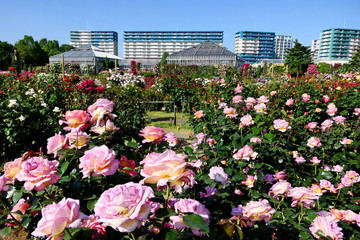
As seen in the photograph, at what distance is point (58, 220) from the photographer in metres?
0.53

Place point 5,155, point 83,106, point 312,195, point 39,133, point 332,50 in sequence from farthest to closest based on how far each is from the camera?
point 332,50
point 83,106
point 39,133
point 5,155
point 312,195

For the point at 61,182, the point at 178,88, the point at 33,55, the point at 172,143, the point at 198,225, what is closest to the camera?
the point at 198,225

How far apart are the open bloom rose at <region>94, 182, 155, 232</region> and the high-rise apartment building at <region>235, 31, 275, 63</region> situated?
10977 centimetres

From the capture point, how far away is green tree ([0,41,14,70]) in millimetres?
37781

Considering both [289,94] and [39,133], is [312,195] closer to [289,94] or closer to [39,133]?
[39,133]

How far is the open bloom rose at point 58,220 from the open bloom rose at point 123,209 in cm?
8

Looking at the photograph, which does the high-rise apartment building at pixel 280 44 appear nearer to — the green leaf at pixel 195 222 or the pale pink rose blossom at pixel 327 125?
the pale pink rose blossom at pixel 327 125

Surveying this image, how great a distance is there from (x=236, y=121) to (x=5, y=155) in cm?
302

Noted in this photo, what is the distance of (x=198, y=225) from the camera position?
1.83 feet

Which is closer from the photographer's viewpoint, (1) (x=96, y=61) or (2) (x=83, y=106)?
(2) (x=83, y=106)

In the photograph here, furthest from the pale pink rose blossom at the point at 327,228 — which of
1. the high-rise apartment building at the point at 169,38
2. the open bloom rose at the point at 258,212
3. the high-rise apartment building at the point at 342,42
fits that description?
the high-rise apartment building at the point at 342,42

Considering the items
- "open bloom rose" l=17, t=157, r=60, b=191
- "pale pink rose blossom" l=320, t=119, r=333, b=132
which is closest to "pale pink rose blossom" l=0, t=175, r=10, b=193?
"open bloom rose" l=17, t=157, r=60, b=191

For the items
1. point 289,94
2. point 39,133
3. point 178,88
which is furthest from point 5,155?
point 178,88

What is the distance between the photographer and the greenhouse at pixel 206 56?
3077cm
